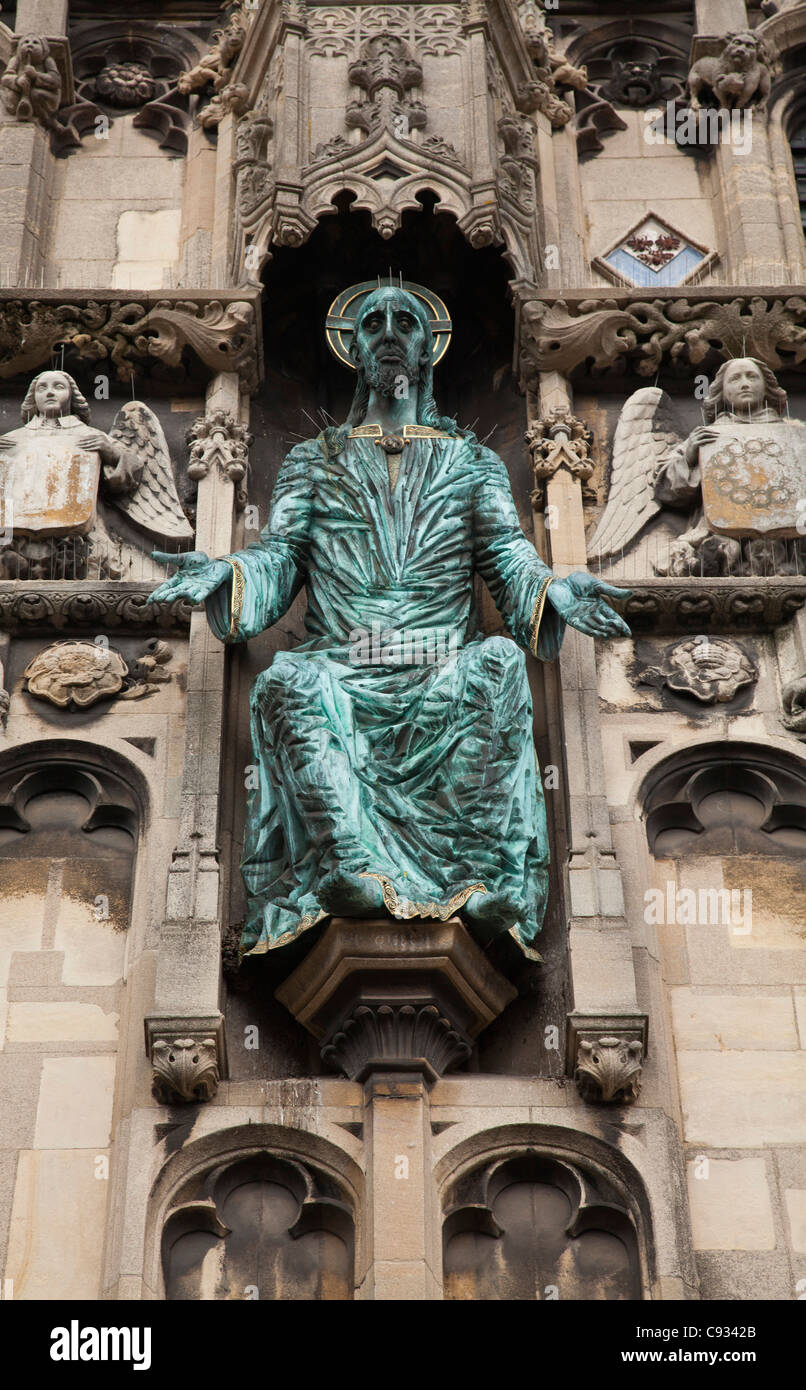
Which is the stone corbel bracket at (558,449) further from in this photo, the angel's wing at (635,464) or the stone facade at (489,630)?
the angel's wing at (635,464)

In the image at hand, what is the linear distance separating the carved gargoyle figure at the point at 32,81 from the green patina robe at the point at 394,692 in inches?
165

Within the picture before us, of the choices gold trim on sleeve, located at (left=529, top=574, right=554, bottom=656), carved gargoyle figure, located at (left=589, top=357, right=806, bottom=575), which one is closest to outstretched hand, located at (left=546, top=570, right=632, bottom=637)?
gold trim on sleeve, located at (left=529, top=574, right=554, bottom=656)

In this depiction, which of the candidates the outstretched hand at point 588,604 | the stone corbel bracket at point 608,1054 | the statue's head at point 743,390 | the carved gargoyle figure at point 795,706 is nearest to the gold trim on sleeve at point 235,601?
the outstretched hand at point 588,604

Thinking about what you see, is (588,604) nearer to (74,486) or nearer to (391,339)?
(391,339)

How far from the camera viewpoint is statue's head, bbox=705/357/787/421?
1481 cm

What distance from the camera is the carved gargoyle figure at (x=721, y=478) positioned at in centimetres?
1423

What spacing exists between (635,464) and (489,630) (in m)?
1.31

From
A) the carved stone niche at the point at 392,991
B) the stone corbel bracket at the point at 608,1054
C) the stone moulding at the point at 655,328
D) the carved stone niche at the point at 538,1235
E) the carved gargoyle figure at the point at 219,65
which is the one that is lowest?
the carved stone niche at the point at 538,1235

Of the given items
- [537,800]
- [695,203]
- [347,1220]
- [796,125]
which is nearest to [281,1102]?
[347,1220]

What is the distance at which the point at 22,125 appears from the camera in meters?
17.0

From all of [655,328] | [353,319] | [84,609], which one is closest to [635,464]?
[655,328]

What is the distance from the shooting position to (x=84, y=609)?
13.8m

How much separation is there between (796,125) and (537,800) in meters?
6.76

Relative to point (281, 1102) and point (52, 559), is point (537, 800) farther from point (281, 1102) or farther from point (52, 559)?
point (52, 559)
